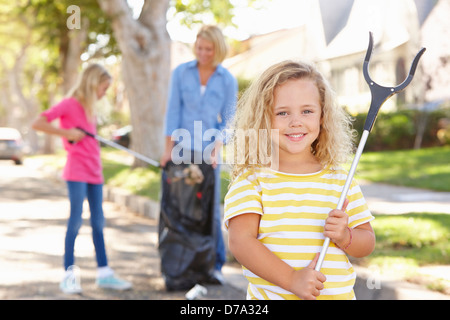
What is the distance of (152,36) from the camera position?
12297 millimetres

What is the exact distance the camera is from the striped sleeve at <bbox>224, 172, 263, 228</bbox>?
2021 mm

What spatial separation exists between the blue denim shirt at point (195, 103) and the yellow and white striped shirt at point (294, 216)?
8.07ft

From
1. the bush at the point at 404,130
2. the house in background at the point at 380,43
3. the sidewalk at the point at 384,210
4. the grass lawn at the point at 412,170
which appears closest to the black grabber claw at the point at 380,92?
the house in background at the point at 380,43

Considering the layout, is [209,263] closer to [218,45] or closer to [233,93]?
[233,93]

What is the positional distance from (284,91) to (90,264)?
12.9 feet

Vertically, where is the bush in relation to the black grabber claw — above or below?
below

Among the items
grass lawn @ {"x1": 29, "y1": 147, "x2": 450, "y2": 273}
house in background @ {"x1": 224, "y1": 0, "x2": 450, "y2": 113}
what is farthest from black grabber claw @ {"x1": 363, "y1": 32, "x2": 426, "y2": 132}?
grass lawn @ {"x1": 29, "y1": 147, "x2": 450, "y2": 273}

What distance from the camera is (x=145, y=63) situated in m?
12.2

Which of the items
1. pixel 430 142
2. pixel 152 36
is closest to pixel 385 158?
pixel 430 142

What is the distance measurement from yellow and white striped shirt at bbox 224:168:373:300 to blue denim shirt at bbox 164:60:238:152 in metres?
2.46

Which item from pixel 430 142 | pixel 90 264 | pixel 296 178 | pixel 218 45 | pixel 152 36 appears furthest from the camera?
pixel 430 142

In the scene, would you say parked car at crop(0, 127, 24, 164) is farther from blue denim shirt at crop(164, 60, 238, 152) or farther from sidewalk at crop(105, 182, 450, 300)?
Answer: blue denim shirt at crop(164, 60, 238, 152)

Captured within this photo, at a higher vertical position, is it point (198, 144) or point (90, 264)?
point (198, 144)

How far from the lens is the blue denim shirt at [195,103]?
14.9 ft
